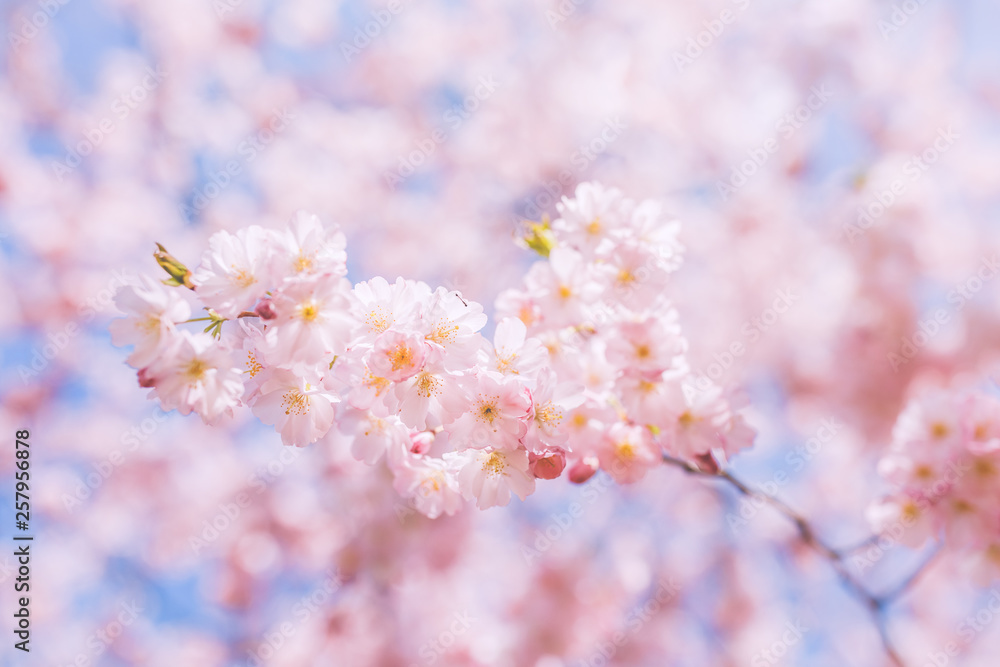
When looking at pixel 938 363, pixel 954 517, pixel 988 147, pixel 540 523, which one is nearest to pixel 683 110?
pixel 988 147

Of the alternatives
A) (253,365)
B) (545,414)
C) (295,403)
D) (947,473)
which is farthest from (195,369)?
(947,473)

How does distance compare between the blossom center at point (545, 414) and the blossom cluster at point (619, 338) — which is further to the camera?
the blossom cluster at point (619, 338)
